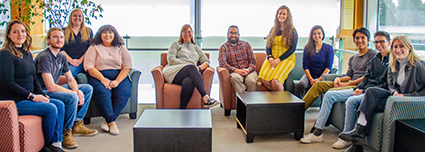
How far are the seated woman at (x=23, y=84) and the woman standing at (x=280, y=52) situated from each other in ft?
7.92

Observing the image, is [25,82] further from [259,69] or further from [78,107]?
[259,69]

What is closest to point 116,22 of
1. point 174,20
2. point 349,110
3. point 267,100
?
point 174,20

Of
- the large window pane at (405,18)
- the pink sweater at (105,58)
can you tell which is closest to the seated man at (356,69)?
the large window pane at (405,18)

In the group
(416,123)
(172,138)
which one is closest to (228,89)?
(172,138)

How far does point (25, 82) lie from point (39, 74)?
11.0 inches

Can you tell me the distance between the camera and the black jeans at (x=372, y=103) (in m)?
2.85

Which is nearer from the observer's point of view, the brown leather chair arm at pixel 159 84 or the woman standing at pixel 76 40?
the woman standing at pixel 76 40

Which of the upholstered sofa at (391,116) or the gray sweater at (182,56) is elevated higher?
the gray sweater at (182,56)

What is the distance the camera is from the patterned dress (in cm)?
433

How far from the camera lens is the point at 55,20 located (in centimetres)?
454

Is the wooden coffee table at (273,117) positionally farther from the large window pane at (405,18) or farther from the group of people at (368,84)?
the large window pane at (405,18)

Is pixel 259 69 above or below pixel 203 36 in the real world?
below

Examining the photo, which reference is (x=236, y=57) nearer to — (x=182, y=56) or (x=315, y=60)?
(x=182, y=56)

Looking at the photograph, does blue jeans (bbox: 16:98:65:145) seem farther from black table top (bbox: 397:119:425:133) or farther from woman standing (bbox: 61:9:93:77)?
black table top (bbox: 397:119:425:133)
